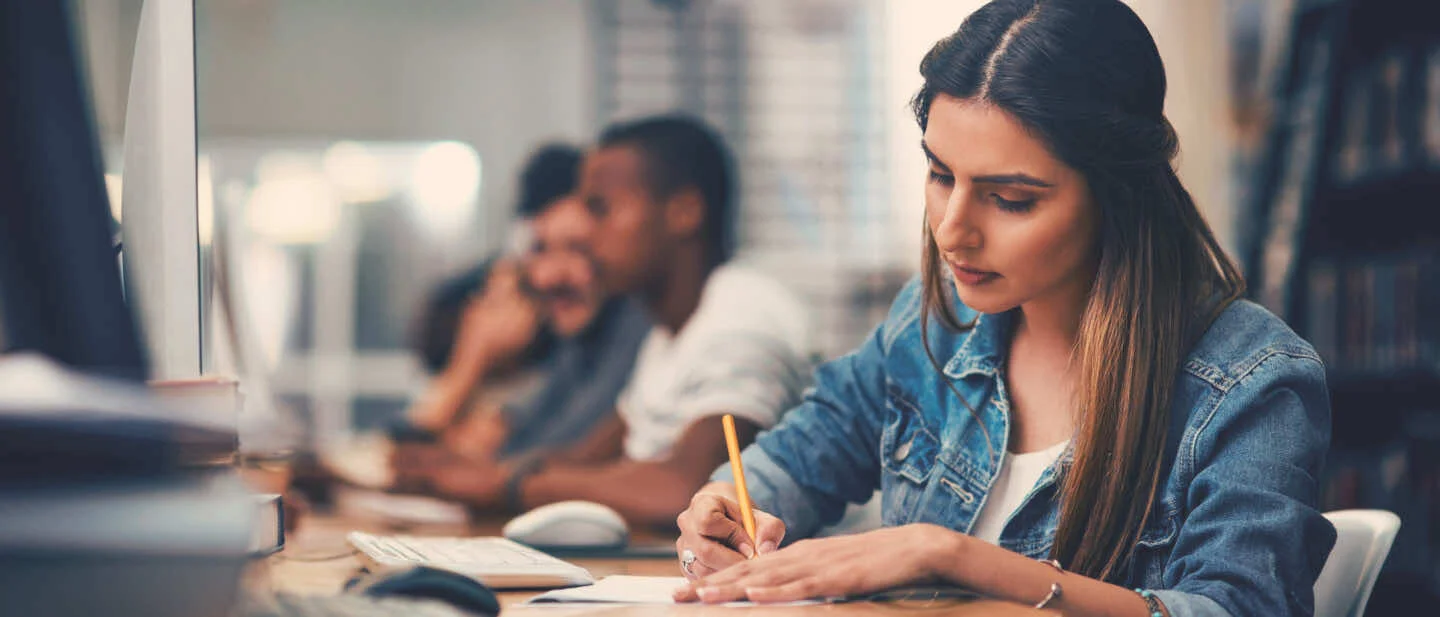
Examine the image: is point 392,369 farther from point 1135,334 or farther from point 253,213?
point 1135,334

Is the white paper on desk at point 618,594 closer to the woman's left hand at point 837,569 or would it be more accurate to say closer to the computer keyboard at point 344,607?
the woman's left hand at point 837,569

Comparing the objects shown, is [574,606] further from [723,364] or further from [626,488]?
[723,364]

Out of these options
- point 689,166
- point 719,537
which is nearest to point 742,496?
point 719,537

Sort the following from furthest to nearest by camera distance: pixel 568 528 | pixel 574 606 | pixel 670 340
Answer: pixel 670 340
pixel 568 528
pixel 574 606

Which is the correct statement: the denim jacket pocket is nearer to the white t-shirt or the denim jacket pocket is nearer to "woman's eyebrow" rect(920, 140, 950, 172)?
"woman's eyebrow" rect(920, 140, 950, 172)

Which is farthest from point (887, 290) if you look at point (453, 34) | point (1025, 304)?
point (1025, 304)

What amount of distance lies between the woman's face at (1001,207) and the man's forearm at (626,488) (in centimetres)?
65

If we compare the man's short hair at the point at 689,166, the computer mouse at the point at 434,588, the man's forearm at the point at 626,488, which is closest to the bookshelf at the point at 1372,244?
the man's short hair at the point at 689,166

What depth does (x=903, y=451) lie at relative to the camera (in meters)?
1.24

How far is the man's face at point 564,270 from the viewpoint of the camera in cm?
293

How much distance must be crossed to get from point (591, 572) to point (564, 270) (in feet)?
6.43

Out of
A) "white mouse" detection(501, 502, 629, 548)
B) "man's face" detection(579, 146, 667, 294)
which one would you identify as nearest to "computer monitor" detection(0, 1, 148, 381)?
"white mouse" detection(501, 502, 629, 548)

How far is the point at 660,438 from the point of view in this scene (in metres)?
2.18

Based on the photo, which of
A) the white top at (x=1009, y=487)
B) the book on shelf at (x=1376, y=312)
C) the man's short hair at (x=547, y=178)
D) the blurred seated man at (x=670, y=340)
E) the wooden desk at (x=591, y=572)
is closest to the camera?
the wooden desk at (x=591, y=572)
